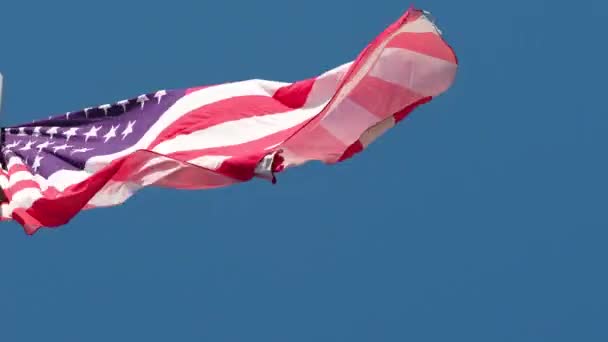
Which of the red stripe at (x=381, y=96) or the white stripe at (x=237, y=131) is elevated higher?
the red stripe at (x=381, y=96)

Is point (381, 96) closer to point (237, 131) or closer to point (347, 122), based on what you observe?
point (347, 122)

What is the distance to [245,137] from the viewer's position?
27.6 ft

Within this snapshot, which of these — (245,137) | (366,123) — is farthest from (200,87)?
(366,123)

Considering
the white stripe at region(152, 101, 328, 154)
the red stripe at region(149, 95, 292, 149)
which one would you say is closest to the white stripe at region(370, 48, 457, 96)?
the white stripe at region(152, 101, 328, 154)

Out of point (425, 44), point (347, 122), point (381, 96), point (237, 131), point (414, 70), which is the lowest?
point (237, 131)

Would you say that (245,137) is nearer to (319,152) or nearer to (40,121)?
(319,152)

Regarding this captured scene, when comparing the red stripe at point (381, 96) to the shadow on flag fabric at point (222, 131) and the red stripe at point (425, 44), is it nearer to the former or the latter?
the shadow on flag fabric at point (222, 131)

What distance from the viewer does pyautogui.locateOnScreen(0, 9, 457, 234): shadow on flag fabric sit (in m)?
7.78

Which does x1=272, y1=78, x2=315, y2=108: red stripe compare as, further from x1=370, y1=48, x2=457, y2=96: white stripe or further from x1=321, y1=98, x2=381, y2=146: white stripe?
x1=370, y1=48, x2=457, y2=96: white stripe

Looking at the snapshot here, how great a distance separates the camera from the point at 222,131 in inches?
A: 335

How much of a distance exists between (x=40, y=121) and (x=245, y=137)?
2.06 m

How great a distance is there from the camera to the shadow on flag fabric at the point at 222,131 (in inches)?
306

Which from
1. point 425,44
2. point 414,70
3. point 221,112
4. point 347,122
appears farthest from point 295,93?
point 425,44

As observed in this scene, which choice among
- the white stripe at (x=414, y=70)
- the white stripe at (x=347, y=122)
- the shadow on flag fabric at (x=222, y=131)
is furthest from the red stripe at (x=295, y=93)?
the white stripe at (x=414, y=70)
